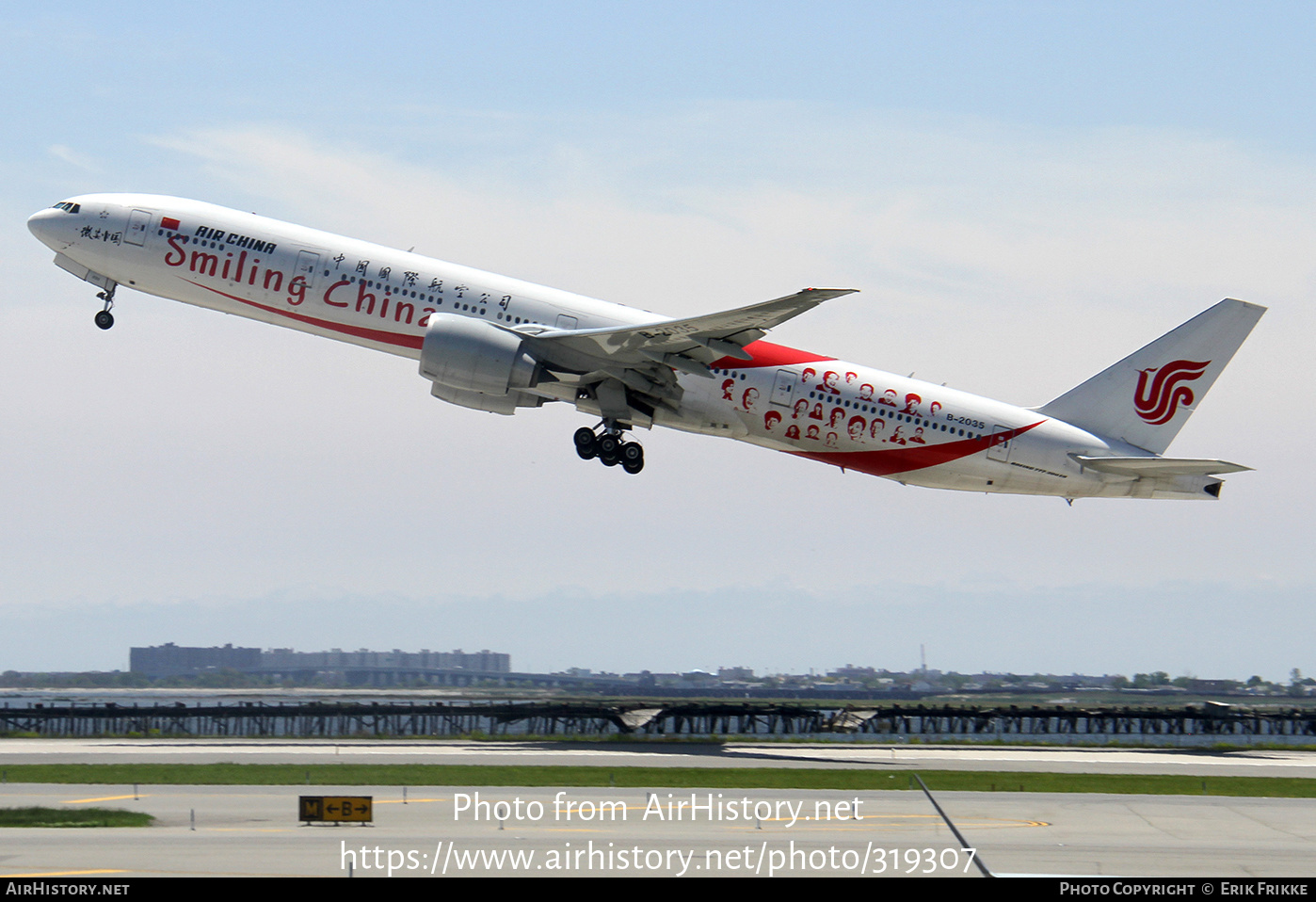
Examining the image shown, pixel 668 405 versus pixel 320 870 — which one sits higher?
pixel 668 405

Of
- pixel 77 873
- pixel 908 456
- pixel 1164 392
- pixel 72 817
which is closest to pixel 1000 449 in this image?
pixel 908 456

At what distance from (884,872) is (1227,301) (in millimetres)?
31320

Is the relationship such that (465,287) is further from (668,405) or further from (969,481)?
(969,481)

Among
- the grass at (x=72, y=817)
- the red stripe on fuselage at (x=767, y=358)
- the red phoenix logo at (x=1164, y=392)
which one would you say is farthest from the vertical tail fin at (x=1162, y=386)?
the grass at (x=72, y=817)

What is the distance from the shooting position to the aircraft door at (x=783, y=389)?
41.1 metres

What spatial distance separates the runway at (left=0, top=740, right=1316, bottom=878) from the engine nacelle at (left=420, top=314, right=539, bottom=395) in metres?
12.2

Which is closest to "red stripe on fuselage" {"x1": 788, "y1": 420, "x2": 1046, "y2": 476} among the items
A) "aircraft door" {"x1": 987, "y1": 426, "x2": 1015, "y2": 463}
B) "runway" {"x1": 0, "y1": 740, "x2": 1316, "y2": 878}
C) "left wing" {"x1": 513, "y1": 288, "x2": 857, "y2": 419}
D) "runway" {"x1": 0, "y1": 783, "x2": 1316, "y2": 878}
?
"aircraft door" {"x1": 987, "y1": 426, "x2": 1015, "y2": 463}

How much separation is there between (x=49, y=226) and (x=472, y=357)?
16349mm

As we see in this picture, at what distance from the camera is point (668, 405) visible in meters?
41.5

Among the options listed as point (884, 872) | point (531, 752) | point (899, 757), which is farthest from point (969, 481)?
point (884, 872)

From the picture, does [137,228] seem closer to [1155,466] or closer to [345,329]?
[345,329]

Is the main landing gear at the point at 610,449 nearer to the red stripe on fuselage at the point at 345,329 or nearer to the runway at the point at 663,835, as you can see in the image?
the red stripe on fuselage at the point at 345,329

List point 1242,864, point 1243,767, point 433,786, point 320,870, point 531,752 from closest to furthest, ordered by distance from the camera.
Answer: point 320,870, point 1242,864, point 433,786, point 531,752, point 1243,767

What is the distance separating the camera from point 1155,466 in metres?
42.2
